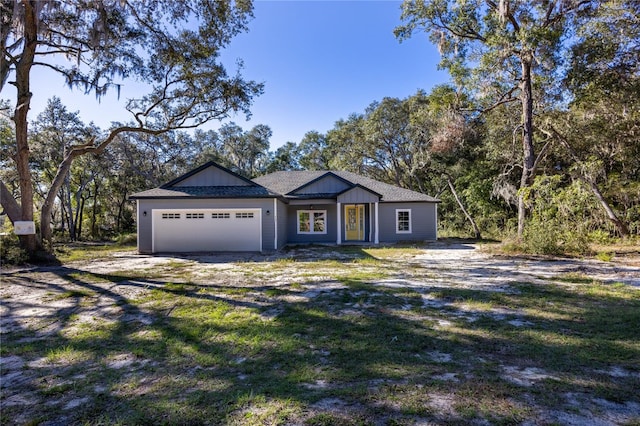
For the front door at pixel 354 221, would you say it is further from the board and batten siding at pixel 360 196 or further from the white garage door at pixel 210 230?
the white garage door at pixel 210 230

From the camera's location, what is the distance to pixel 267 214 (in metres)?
13.5

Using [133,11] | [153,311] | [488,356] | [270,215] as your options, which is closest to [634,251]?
[488,356]

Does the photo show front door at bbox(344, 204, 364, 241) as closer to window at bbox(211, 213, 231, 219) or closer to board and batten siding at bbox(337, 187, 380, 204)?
board and batten siding at bbox(337, 187, 380, 204)

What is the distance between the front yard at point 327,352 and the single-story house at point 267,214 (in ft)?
21.9

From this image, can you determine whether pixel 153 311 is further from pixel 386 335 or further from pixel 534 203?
pixel 534 203

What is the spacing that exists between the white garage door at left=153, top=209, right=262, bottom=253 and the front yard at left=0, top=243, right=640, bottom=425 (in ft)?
21.7

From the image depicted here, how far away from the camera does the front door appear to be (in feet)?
56.0

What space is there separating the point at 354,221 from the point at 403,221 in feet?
8.15

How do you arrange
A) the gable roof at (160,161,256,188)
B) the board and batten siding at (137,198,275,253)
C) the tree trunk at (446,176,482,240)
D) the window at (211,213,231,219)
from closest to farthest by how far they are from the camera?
the board and batten siding at (137,198,275,253) → the window at (211,213,231,219) → the gable roof at (160,161,256,188) → the tree trunk at (446,176,482,240)

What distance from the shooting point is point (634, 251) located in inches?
416

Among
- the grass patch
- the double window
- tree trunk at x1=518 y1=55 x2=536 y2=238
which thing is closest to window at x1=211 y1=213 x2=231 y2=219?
the double window

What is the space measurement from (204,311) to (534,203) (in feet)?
37.1

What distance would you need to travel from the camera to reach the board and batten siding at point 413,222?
16688 millimetres

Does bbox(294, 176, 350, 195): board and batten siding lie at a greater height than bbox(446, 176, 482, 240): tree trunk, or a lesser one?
greater
